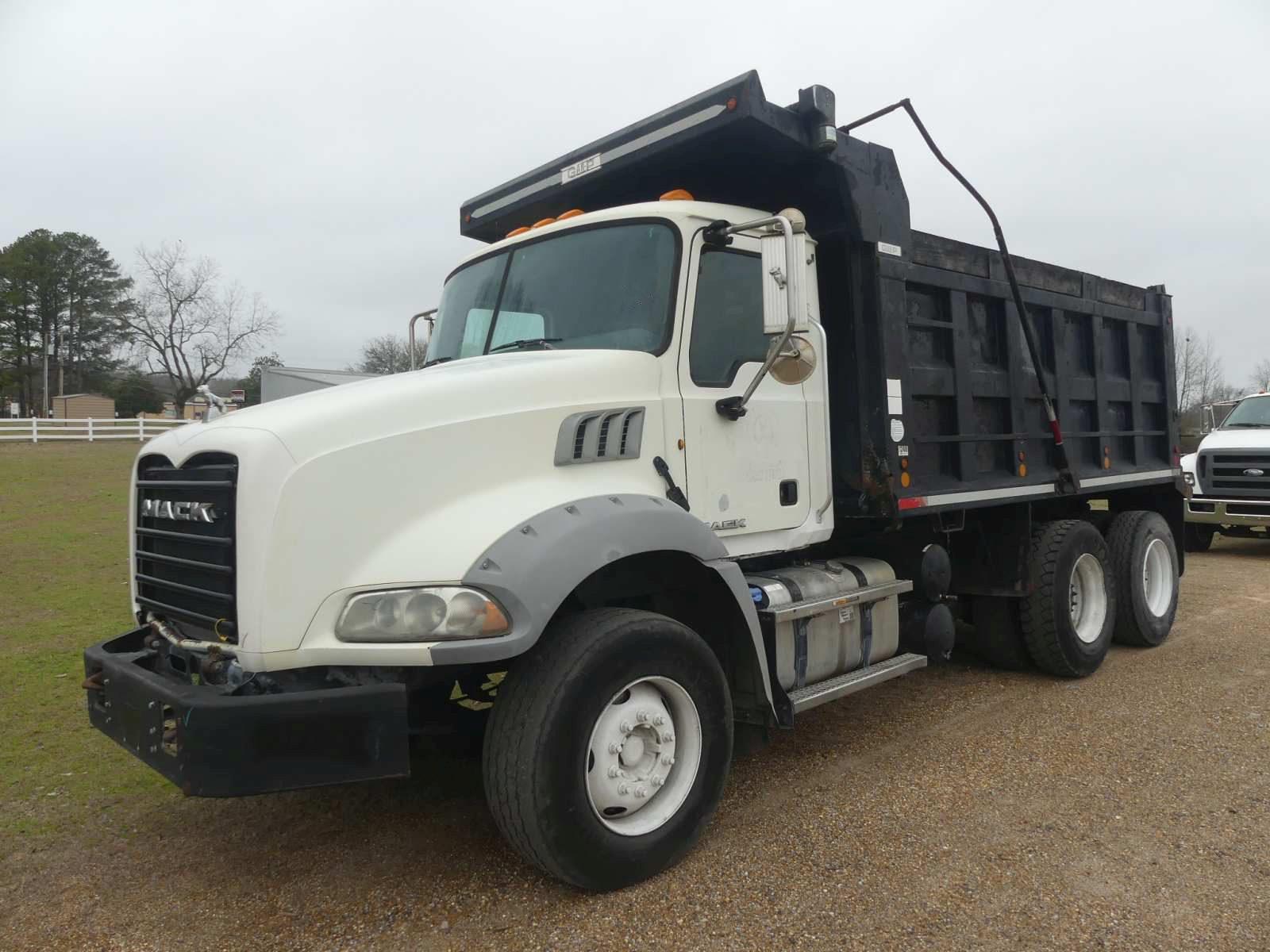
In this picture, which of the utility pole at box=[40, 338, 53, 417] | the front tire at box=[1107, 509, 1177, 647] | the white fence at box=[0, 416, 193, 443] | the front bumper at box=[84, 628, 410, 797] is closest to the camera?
the front bumper at box=[84, 628, 410, 797]

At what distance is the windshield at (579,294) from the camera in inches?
156

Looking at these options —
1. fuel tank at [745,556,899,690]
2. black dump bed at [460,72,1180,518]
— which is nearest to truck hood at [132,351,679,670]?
fuel tank at [745,556,899,690]

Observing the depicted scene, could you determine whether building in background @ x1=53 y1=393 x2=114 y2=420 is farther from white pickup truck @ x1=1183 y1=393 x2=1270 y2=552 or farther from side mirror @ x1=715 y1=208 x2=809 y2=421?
side mirror @ x1=715 y1=208 x2=809 y2=421

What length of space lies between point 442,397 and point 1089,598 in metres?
5.24

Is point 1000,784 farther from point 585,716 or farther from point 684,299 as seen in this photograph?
point 684,299

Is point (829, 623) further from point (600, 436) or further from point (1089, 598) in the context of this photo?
point (1089, 598)

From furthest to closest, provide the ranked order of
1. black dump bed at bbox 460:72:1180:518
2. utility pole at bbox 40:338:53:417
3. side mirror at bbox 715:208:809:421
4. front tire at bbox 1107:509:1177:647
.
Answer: utility pole at bbox 40:338:53:417
front tire at bbox 1107:509:1177:647
black dump bed at bbox 460:72:1180:518
side mirror at bbox 715:208:809:421

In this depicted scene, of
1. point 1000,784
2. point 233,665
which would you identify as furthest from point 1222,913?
point 233,665

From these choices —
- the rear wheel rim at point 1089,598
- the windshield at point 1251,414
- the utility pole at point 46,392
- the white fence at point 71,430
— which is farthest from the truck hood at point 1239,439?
the utility pole at point 46,392

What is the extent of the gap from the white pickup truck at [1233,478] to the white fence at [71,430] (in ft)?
87.8

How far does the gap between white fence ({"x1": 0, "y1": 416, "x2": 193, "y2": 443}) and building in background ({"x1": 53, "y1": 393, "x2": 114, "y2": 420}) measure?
78.3 feet

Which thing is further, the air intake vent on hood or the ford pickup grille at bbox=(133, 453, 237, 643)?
the air intake vent on hood

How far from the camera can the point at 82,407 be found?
52.8 meters

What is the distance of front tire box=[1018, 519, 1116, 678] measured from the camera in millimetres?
5953
